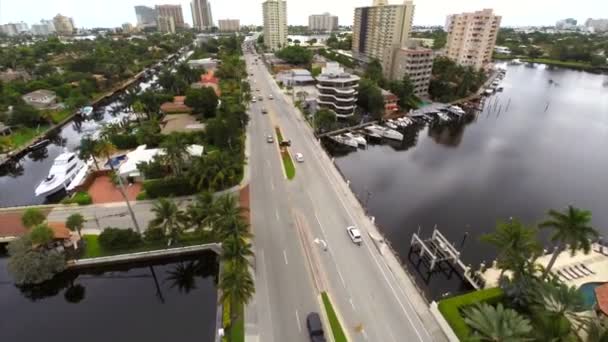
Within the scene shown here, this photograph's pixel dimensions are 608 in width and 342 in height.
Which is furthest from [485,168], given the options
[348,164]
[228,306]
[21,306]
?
[21,306]

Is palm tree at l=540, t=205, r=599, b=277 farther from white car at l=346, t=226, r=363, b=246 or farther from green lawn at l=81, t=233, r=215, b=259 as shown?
green lawn at l=81, t=233, r=215, b=259

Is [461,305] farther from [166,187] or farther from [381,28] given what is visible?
[381,28]

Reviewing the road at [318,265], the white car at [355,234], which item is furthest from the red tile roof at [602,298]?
the white car at [355,234]

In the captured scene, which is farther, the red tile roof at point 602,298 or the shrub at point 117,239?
the shrub at point 117,239

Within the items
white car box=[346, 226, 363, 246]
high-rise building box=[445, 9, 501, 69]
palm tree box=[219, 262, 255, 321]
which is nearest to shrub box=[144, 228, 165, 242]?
palm tree box=[219, 262, 255, 321]

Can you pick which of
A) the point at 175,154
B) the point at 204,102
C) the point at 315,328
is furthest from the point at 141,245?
the point at 204,102

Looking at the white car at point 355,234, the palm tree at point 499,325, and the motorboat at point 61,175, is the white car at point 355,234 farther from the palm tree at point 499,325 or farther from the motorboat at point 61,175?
the motorboat at point 61,175

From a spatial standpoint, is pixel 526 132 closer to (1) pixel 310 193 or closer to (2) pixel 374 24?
(1) pixel 310 193

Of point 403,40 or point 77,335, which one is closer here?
point 77,335
